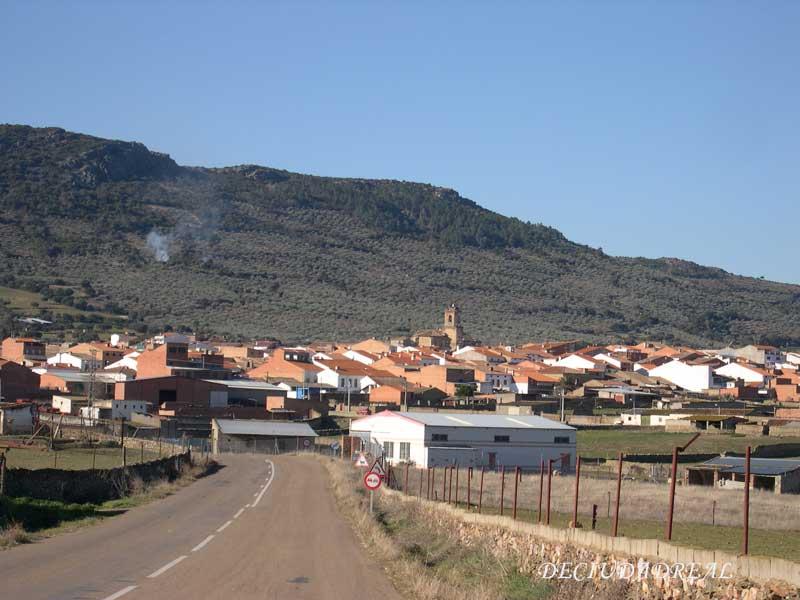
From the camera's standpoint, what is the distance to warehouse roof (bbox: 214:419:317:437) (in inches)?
2606

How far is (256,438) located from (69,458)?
922 inches

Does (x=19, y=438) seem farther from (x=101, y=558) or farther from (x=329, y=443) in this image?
(x=101, y=558)

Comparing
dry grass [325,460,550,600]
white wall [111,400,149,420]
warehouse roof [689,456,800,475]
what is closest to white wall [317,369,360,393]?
white wall [111,400,149,420]

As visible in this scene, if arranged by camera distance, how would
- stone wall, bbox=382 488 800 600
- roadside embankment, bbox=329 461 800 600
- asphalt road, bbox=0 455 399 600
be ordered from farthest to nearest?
asphalt road, bbox=0 455 399 600 → roadside embankment, bbox=329 461 800 600 → stone wall, bbox=382 488 800 600

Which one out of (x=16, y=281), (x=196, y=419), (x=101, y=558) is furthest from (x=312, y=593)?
(x=16, y=281)

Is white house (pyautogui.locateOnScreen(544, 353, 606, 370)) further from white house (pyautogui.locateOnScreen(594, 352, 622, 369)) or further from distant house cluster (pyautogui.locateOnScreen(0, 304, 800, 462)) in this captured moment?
white house (pyautogui.locateOnScreen(594, 352, 622, 369))

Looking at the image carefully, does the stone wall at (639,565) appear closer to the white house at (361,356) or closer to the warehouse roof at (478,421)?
the warehouse roof at (478,421)

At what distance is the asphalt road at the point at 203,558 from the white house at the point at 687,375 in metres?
80.8

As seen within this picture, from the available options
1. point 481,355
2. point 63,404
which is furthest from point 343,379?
point 63,404

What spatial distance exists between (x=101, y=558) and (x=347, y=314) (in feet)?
527

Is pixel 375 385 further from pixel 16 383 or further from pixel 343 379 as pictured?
pixel 16 383

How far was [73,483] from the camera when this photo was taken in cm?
2958

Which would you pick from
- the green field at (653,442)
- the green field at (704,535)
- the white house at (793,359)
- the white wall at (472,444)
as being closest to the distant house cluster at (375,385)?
the white wall at (472,444)

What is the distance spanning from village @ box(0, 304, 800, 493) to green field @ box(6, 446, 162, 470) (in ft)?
13.8
